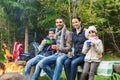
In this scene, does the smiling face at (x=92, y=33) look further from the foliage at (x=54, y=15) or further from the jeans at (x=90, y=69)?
the foliage at (x=54, y=15)

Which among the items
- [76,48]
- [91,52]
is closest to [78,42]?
[76,48]

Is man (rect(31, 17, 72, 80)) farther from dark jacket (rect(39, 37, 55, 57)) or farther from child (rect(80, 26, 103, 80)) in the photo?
child (rect(80, 26, 103, 80))

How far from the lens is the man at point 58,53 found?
6.65 m

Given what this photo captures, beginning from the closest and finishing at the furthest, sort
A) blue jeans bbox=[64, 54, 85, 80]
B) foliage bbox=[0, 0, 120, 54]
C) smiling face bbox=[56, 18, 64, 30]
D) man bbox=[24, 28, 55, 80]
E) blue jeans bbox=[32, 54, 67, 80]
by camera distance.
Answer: blue jeans bbox=[64, 54, 85, 80] < blue jeans bbox=[32, 54, 67, 80] < smiling face bbox=[56, 18, 64, 30] < man bbox=[24, 28, 55, 80] < foliage bbox=[0, 0, 120, 54]

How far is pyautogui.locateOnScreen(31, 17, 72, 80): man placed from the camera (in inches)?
262

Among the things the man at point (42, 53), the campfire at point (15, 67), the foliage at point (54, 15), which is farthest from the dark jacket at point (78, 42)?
the foliage at point (54, 15)

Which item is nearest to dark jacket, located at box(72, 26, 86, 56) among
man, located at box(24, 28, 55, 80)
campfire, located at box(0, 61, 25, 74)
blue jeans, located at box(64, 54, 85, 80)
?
blue jeans, located at box(64, 54, 85, 80)

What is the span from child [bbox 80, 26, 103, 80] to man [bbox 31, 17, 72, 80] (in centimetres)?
48

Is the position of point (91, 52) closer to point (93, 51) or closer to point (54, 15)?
point (93, 51)

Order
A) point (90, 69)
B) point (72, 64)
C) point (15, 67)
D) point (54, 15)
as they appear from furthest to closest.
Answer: point (54, 15)
point (15, 67)
point (72, 64)
point (90, 69)

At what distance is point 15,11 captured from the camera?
56.2 feet

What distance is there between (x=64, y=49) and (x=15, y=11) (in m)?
10.8

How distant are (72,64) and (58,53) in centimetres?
51

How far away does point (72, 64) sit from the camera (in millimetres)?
6531
